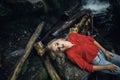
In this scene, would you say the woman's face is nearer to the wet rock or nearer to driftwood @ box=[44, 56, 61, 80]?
the wet rock

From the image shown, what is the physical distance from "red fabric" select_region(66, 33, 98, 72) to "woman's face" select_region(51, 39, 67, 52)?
0.17 metres

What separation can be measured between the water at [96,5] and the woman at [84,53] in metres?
4.47

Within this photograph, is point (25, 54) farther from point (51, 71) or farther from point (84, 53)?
point (84, 53)

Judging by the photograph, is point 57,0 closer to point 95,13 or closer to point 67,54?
point 95,13

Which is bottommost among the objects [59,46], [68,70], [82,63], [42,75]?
[42,75]

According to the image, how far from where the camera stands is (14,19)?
955cm

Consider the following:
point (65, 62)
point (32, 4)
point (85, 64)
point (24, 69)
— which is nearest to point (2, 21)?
point (32, 4)

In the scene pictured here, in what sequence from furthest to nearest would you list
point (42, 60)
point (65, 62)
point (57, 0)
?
point (57, 0) → point (42, 60) → point (65, 62)

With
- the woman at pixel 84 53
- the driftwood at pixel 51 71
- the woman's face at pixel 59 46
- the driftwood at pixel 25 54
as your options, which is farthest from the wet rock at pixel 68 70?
the driftwood at pixel 25 54

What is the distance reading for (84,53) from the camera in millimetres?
6789

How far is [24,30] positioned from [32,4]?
1.05m

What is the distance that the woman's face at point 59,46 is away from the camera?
6.68 m

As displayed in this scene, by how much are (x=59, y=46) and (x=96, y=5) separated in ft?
19.4

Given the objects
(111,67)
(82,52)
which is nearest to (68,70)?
(82,52)
